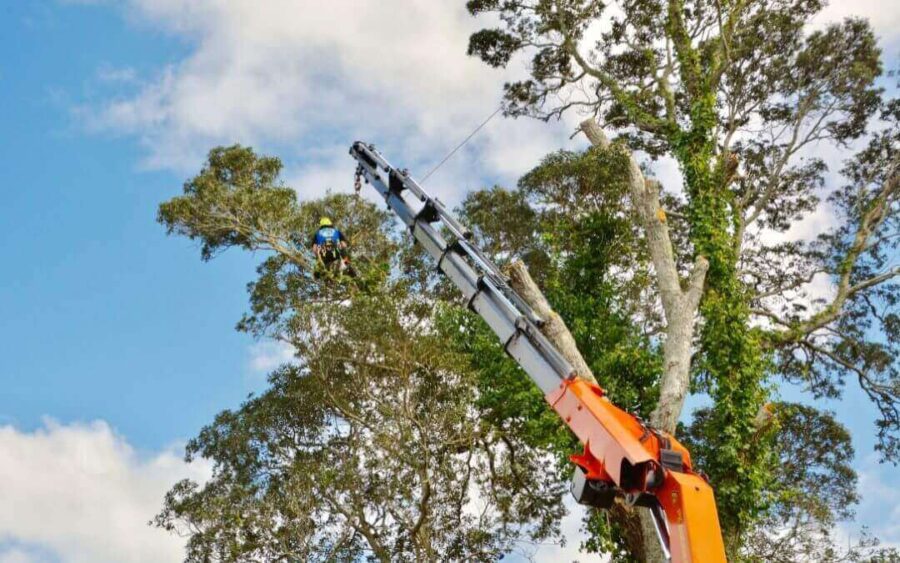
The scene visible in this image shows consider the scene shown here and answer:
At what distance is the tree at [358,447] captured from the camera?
1095 cm

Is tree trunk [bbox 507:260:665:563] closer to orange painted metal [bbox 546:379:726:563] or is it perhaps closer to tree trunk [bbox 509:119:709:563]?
tree trunk [bbox 509:119:709:563]

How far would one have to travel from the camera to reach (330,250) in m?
10.8

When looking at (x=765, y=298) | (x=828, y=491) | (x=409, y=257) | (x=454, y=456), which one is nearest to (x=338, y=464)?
(x=454, y=456)

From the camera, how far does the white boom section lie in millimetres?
6777

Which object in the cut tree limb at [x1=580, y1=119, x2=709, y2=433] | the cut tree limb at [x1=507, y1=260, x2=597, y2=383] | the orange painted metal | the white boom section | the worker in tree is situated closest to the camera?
the orange painted metal

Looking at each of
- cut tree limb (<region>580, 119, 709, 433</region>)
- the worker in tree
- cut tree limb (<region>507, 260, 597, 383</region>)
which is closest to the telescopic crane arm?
cut tree limb (<region>507, 260, 597, 383</region>)

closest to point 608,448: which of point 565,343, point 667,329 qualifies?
point 565,343

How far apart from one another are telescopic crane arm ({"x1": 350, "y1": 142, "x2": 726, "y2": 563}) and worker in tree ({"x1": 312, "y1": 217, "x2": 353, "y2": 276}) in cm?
340

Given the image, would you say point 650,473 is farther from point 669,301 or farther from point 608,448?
point 669,301

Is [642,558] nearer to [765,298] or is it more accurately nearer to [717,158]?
[717,158]

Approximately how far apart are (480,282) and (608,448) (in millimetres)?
2103

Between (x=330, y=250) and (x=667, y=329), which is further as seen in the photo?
(x=330, y=250)

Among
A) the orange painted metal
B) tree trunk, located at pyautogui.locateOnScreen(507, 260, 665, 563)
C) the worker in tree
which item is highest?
the worker in tree

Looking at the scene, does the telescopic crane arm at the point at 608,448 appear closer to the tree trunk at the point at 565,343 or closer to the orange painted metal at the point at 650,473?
the orange painted metal at the point at 650,473
